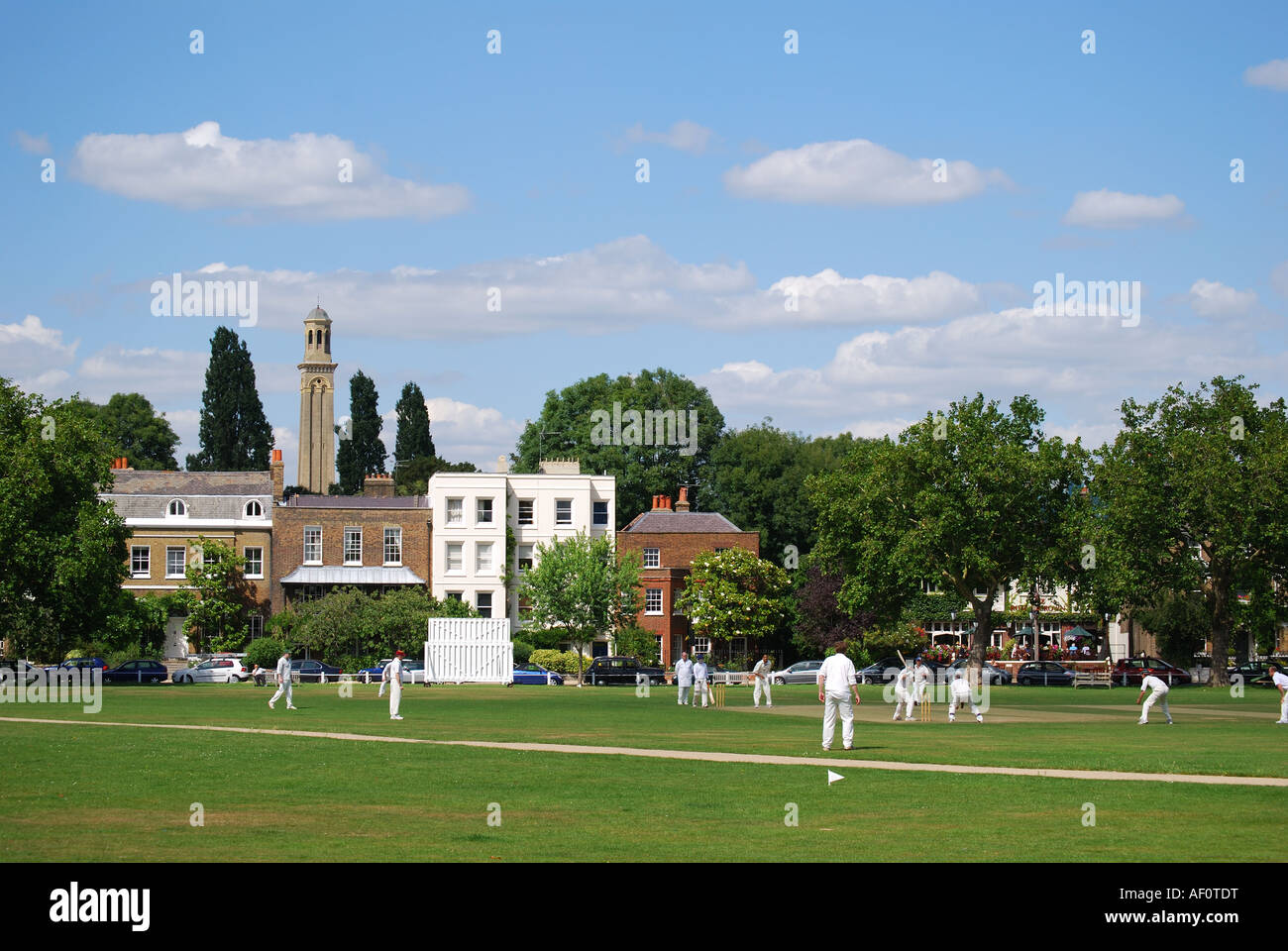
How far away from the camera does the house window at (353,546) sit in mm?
89812

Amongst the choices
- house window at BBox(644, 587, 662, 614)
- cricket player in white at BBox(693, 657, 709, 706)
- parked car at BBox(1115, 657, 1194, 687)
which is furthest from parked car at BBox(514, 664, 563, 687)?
parked car at BBox(1115, 657, 1194, 687)

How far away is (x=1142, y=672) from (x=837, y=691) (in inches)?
2138

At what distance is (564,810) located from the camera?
19.0 meters

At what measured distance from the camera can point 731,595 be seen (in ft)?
285

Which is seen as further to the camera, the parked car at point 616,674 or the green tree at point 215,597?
the green tree at point 215,597

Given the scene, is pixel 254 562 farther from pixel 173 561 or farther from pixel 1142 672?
pixel 1142 672

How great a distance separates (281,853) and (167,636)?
2904 inches

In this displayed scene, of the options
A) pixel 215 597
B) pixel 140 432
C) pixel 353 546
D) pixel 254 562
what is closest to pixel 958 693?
pixel 215 597

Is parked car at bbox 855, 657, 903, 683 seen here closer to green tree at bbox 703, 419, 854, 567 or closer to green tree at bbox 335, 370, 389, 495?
green tree at bbox 703, 419, 854, 567

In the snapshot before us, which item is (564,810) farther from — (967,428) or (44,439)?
(967,428)

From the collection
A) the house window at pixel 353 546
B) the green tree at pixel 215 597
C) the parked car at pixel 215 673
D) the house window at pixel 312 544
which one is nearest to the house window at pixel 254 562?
the green tree at pixel 215 597

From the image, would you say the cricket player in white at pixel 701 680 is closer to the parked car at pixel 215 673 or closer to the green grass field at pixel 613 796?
the green grass field at pixel 613 796

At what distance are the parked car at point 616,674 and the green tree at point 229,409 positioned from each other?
175 feet
